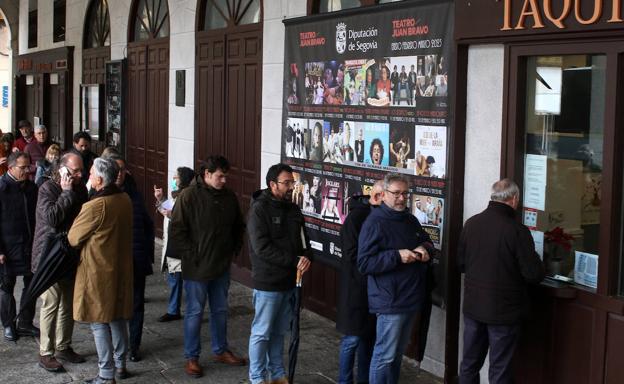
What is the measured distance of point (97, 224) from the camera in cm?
623

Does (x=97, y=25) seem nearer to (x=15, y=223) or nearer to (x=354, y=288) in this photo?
(x=15, y=223)

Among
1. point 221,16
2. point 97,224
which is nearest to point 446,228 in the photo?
point 97,224

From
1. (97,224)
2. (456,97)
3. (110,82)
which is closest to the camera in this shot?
(97,224)

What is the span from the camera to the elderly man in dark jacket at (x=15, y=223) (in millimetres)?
7738

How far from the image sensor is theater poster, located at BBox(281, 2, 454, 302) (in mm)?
6902

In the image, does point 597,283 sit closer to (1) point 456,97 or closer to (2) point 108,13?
(1) point 456,97

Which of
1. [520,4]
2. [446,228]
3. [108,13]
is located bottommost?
[446,228]

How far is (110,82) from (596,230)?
34.9 ft

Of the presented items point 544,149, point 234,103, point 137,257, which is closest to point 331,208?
point 137,257

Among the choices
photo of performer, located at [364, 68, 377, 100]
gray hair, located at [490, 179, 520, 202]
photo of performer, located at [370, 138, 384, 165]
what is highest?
photo of performer, located at [364, 68, 377, 100]

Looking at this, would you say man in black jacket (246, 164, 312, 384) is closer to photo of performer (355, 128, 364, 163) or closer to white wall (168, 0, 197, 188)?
photo of performer (355, 128, 364, 163)

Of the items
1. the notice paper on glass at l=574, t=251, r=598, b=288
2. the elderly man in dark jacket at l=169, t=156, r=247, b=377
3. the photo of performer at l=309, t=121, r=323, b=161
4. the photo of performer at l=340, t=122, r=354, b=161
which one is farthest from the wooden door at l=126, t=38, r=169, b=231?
the notice paper on glass at l=574, t=251, r=598, b=288

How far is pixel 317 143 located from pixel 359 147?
2.66 feet

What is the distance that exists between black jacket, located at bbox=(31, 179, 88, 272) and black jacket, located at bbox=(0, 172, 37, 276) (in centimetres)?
86
